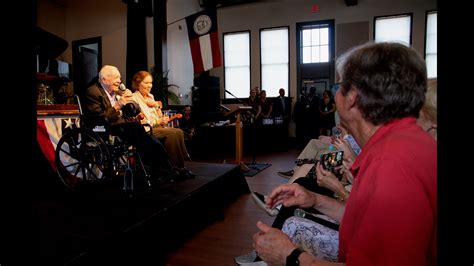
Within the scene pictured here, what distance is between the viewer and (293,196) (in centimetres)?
137

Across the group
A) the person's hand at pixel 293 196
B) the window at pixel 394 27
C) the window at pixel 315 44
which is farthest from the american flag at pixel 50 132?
the window at pixel 394 27

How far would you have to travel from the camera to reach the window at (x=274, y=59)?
928cm

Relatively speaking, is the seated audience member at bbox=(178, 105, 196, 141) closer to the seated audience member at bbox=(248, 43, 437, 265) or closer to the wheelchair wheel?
the wheelchair wheel

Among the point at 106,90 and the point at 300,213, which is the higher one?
the point at 106,90

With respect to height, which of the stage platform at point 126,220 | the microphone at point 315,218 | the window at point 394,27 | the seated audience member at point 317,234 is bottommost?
the stage platform at point 126,220

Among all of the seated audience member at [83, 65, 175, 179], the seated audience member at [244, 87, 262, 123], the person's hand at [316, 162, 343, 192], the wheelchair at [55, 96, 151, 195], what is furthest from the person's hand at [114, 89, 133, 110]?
the seated audience member at [244, 87, 262, 123]

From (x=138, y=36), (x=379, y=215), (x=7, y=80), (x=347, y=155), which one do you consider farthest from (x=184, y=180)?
(x=138, y=36)

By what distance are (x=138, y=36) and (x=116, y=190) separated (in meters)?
4.80

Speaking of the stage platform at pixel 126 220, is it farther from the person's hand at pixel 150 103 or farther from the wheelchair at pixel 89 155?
the person's hand at pixel 150 103

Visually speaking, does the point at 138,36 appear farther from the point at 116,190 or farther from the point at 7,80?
the point at 7,80

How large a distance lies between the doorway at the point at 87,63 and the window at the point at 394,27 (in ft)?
22.1

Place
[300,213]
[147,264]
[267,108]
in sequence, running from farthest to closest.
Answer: [267,108]
[147,264]
[300,213]

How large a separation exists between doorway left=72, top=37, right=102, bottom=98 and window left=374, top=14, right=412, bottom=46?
22.1 feet

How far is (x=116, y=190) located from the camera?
10.0ft
